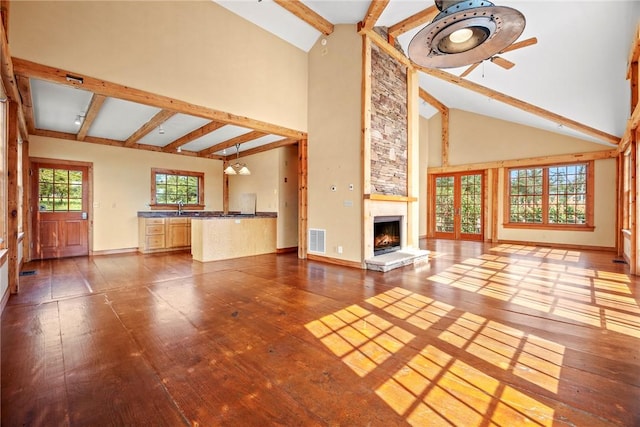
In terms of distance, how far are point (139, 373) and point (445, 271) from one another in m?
4.44

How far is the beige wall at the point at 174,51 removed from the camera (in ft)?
10.7

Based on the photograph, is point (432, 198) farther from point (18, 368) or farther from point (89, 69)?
point (18, 368)

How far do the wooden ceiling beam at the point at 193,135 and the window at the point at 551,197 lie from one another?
8.38 m

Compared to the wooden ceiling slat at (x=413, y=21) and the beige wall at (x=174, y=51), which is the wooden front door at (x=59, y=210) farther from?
the wooden ceiling slat at (x=413, y=21)

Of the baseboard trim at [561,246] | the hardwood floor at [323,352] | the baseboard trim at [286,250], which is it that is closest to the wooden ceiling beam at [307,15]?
the hardwood floor at [323,352]

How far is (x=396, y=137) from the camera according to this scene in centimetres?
599

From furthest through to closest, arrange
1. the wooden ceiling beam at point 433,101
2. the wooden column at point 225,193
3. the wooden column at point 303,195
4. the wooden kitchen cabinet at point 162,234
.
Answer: the wooden column at point 225,193
the wooden ceiling beam at point 433,101
the wooden kitchen cabinet at point 162,234
the wooden column at point 303,195

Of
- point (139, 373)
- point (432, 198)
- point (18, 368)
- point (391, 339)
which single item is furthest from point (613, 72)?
point (18, 368)

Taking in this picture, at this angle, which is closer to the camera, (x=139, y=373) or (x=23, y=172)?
(x=139, y=373)

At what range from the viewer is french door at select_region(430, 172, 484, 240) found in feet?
30.2

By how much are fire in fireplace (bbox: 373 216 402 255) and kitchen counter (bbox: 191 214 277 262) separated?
270 centimetres

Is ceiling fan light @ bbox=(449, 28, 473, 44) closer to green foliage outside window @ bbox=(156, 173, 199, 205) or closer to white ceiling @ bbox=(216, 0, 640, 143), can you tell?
white ceiling @ bbox=(216, 0, 640, 143)

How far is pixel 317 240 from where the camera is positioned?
5.91 m

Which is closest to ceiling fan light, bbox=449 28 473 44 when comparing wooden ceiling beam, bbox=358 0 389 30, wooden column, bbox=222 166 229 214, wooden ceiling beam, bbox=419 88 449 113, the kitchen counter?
wooden ceiling beam, bbox=358 0 389 30
